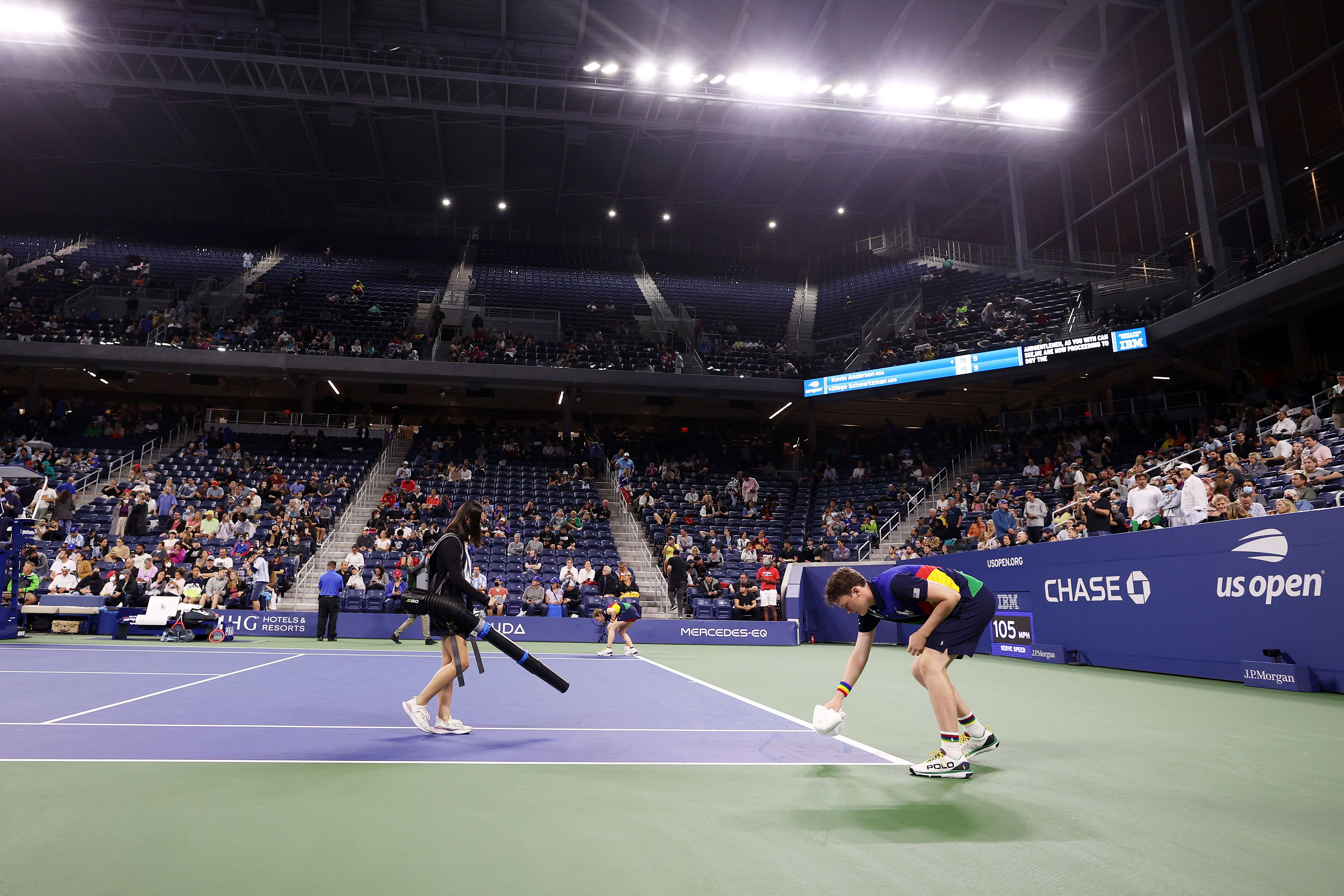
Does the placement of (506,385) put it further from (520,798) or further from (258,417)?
(520,798)

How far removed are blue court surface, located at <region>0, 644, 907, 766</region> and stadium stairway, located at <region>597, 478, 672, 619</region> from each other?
11.3 m

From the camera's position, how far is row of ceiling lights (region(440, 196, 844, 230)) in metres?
42.1

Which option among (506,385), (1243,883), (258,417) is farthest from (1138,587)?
(258,417)

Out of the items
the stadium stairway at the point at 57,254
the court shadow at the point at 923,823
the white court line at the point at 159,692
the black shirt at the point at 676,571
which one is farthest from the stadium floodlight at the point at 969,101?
the stadium stairway at the point at 57,254

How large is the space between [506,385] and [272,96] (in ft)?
42.3

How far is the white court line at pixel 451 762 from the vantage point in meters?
4.92

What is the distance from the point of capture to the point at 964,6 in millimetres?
28078

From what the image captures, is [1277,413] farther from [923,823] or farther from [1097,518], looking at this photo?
[923,823]

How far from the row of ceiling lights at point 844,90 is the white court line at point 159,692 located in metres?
21.6

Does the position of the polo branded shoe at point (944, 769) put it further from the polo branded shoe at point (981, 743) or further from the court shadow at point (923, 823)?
the court shadow at point (923, 823)

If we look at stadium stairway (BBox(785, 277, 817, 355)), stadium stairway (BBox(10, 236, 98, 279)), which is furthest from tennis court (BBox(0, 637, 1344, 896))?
stadium stairway (BBox(10, 236, 98, 279))

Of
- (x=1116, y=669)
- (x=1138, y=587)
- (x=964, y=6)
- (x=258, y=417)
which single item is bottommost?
(x=1116, y=669)

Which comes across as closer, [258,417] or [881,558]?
[881,558]

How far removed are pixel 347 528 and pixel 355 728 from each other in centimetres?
1989
